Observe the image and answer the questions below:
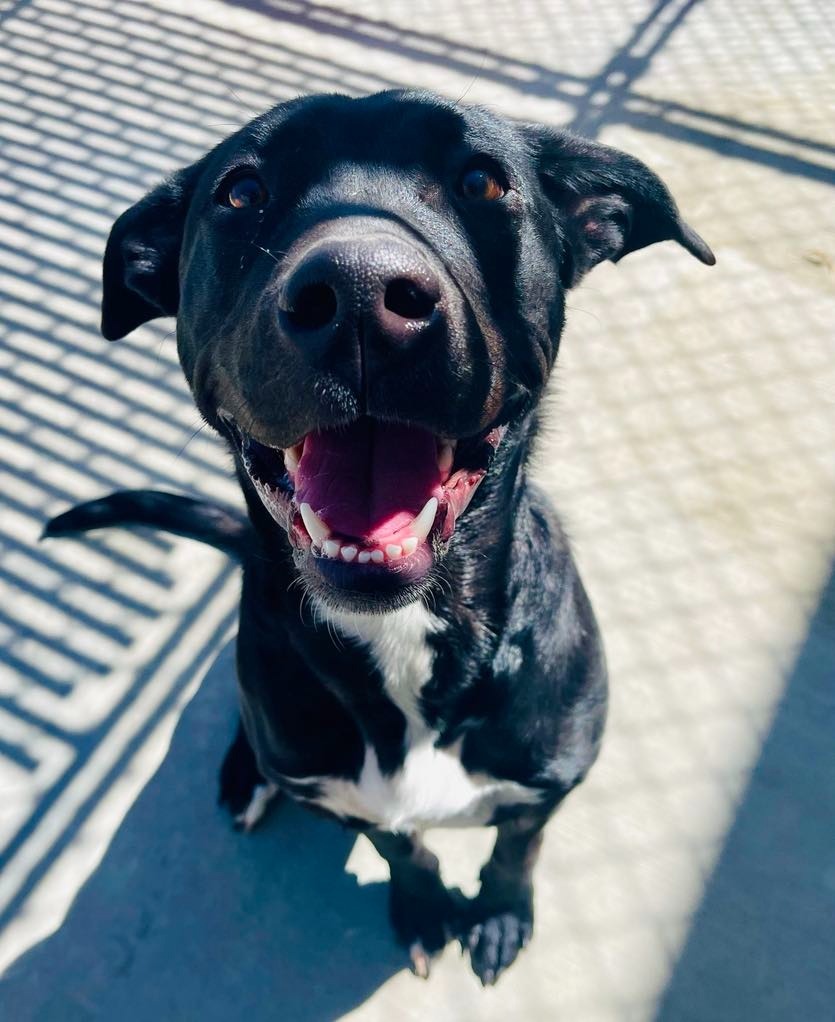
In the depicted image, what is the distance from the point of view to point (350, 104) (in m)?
1.45

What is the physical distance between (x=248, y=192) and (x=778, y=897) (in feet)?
5.76

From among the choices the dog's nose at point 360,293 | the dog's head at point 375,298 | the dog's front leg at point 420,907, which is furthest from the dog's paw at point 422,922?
the dog's nose at point 360,293

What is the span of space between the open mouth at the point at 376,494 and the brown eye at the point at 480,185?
366 millimetres

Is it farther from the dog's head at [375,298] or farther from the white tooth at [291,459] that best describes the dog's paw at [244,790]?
the white tooth at [291,459]

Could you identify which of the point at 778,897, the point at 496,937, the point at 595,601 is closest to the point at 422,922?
the point at 496,937

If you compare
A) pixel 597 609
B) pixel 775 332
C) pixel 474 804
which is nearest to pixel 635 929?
pixel 474 804

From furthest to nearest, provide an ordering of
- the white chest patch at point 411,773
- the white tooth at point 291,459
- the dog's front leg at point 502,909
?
the dog's front leg at point 502,909 < the white chest patch at point 411,773 < the white tooth at point 291,459

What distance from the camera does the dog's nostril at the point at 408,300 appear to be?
1082 mm

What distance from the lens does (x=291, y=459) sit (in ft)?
4.58

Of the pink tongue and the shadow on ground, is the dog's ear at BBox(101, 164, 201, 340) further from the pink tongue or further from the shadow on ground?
the shadow on ground

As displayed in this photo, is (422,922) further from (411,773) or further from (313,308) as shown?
(313,308)

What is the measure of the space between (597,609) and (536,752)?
0.84 m

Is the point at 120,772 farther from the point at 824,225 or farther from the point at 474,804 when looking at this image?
the point at 824,225

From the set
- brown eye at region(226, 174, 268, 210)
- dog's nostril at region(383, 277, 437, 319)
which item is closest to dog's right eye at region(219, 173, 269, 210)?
brown eye at region(226, 174, 268, 210)
